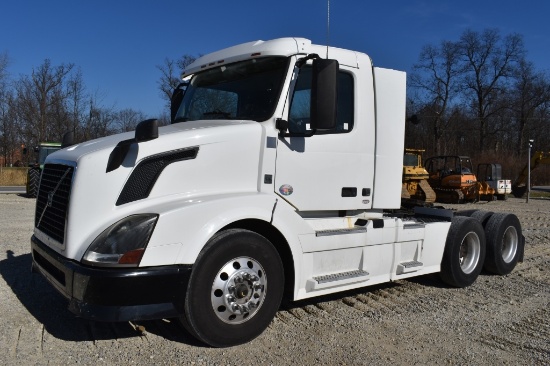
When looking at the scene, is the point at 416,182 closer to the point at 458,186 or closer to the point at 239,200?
the point at 458,186

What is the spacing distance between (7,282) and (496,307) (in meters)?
5.88

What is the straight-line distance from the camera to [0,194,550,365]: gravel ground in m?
3.91

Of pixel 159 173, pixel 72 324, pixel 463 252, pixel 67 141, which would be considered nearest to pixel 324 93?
pixel 159 173

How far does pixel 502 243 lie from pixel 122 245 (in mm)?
5784

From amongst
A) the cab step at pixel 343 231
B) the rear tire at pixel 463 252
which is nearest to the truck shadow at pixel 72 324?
the cab step at pixel 343 231

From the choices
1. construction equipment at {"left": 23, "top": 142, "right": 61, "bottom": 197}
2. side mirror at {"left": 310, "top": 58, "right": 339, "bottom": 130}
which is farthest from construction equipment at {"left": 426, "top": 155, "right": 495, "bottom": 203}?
side mirror at {"left": 310, "top": 58, "right": 339, "bottom": 130}

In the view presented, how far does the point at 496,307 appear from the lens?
18.2 feet

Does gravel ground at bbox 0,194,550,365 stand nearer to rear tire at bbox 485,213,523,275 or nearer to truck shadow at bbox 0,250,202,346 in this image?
truck shadow at bbox 0,250,202,346

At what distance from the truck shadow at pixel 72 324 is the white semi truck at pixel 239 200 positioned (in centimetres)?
54

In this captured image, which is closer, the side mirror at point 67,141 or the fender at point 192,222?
the fender at point 192,222

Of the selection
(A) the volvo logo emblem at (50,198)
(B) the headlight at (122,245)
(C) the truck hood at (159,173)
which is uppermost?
(C) the truck hood at (159,173)

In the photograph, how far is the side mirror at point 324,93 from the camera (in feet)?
14.0

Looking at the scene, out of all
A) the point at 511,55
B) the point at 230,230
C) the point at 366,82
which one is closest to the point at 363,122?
the point at 366,82

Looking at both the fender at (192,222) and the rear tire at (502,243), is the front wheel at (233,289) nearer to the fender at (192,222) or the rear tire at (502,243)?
the fender at (192,222)
